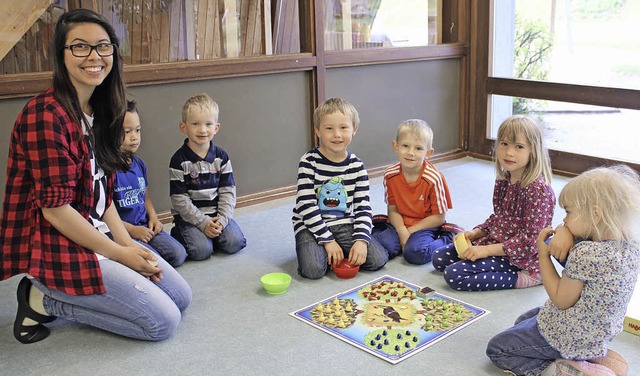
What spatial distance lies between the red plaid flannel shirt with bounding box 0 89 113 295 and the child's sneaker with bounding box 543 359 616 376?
141 centimetres

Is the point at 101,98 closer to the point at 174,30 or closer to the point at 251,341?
the point at 251,341

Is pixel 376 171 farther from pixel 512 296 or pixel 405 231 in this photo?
pixel 512 296

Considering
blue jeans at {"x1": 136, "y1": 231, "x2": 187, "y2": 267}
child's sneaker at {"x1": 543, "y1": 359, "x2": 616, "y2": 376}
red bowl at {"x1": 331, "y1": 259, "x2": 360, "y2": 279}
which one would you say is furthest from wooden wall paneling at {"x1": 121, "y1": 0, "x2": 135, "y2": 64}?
child's sneaker at {"x1": 543, "y1": 359, "x2": 616, "y2": 376}

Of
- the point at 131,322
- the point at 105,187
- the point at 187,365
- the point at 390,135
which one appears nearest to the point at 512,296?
the point at 187,365

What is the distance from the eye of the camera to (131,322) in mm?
2205

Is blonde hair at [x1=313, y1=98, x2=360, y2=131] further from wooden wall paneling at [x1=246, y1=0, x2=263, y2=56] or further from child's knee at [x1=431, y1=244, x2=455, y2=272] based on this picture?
wooden wall paneling at [x1=246, y1=0, x2=263, y2=56]

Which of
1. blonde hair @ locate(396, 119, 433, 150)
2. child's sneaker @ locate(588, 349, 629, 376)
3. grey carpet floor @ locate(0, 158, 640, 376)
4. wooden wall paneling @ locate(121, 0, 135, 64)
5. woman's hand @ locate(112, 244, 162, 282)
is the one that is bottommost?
grey carpet floor @ locate(0, 158, 640, 376)

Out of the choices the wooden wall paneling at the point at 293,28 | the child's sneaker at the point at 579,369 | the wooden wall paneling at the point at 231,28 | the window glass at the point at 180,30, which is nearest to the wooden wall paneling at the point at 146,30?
the window glass at the point at 180,30

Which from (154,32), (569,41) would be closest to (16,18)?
(154,32)

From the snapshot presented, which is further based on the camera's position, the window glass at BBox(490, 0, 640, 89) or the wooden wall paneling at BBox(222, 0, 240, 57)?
the window glass at BBox(490, 0, 640, 89)

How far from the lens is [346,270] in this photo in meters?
2.71

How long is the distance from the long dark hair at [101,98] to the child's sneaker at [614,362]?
5.35 ft

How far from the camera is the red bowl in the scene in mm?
2709

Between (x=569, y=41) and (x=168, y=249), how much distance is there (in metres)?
2.82
